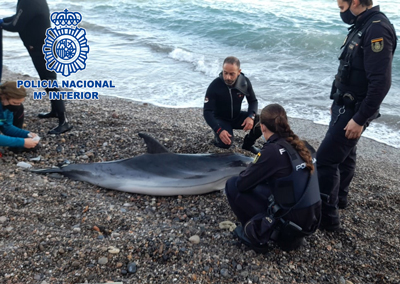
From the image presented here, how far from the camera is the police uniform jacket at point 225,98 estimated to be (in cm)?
634

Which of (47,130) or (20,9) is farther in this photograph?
(47,130)

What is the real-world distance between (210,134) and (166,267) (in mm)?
3821

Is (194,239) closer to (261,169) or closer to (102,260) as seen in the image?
(102,260)

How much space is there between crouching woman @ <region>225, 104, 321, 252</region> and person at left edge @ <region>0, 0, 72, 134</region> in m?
4.12

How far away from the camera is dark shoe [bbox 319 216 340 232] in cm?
449

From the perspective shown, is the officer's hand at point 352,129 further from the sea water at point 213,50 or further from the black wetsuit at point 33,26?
the black wetsuit at point 33,26

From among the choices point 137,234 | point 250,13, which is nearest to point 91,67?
point 137,234

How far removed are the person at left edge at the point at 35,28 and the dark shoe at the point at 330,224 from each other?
4.61 m

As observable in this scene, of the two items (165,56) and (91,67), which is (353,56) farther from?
(165,56)

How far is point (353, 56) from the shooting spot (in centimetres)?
423

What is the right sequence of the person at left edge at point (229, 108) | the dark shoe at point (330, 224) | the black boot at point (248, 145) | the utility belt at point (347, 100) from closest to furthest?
1. the utility belt at point (347, 100)
2. the dark shoe at point (330, 224)
3. the person at left edge at point (229, 108)
4. the black boot at point (248, 145)

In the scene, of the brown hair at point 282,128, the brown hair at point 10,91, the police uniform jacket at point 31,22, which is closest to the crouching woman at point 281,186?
the brown hair at point 282,128

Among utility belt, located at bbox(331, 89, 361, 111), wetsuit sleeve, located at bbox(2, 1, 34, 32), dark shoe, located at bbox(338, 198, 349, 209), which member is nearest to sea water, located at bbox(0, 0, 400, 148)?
dark shoe, located at bbox(338, 198, 349, 209)

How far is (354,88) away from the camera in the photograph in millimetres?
4324
